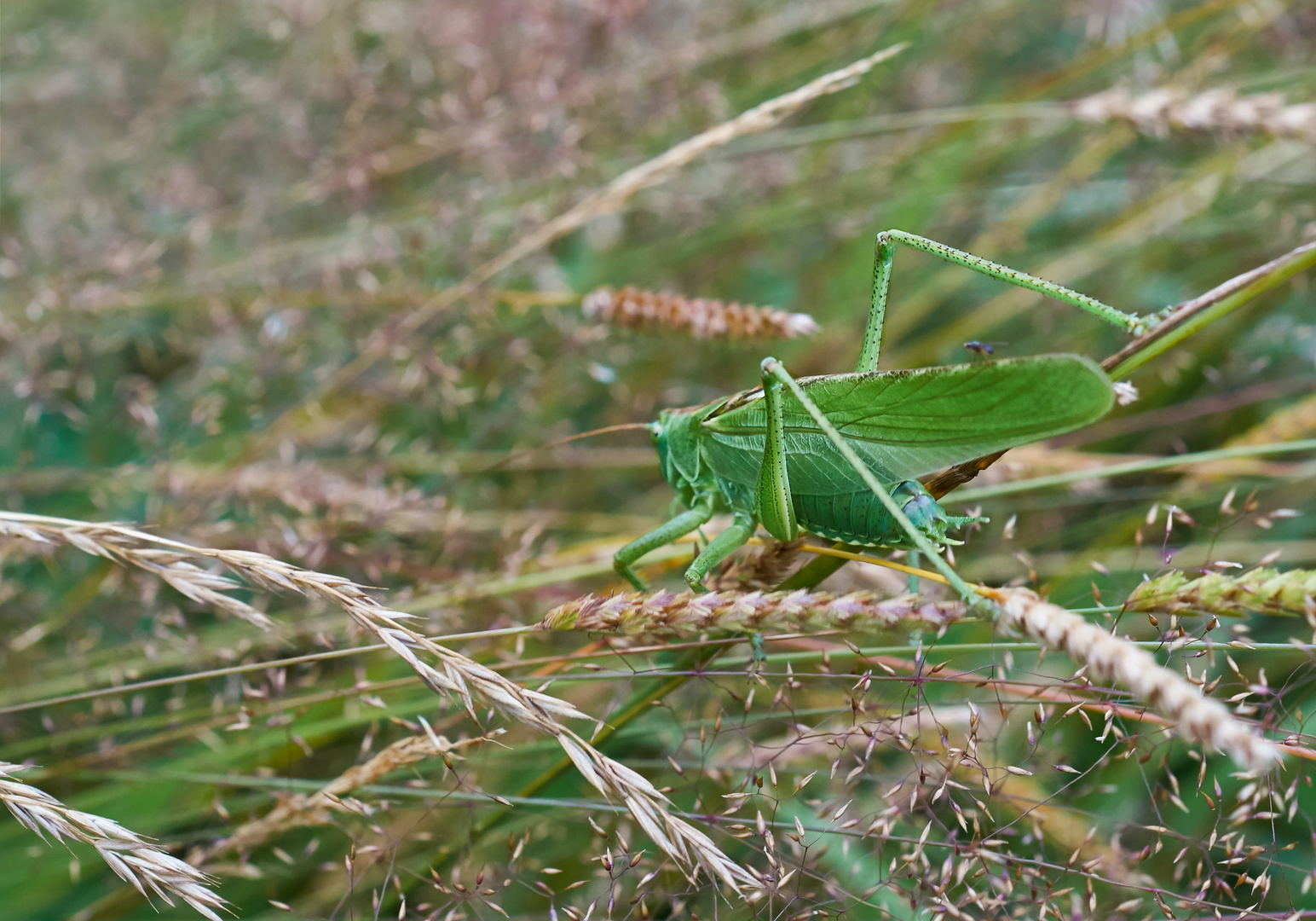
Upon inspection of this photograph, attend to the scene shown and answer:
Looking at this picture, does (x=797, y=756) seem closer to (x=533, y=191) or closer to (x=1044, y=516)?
(x=1044, y=516)

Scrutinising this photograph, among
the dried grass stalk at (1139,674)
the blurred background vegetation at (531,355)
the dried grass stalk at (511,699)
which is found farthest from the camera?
the blurred background vegetation at (531,355)

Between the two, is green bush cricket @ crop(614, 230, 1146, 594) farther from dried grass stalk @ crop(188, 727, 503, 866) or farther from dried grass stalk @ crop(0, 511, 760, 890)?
dried grass stalk @ crop(188, 727, 503, 866)

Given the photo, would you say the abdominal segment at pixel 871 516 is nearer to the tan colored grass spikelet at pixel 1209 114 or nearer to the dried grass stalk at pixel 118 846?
the dried grass stalk at pixel 118 846

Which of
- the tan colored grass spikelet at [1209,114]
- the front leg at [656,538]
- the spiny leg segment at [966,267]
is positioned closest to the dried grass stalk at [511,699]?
the front leg at [656,538]

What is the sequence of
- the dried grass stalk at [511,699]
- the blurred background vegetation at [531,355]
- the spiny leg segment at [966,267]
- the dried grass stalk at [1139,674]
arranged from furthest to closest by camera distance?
the blurred background vegetation at [531,355]
the spiny leg segment at [966,267]
the dried grass stalk at [511,699]
the dried grass stalk at [1139,674]

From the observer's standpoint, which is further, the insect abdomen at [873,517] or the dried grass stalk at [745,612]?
the insect abdomen at [873,517]

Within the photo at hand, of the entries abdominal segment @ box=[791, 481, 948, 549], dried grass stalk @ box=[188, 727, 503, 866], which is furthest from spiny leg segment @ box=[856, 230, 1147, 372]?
dried grass stalk @ box=[188, 727, 503, 866]

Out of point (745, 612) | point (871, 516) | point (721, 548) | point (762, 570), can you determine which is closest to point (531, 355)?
point (721, 548)
